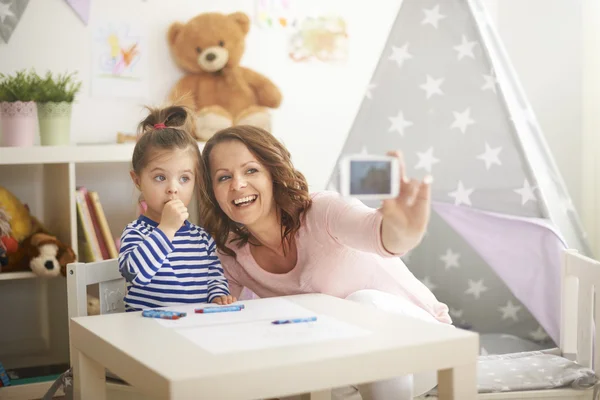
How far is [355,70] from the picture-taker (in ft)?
10.4

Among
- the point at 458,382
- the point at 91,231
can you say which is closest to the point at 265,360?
the point at 458,382

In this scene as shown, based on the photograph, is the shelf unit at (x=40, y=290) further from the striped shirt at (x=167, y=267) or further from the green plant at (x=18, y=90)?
the striped shirt at (x=167, y=267)

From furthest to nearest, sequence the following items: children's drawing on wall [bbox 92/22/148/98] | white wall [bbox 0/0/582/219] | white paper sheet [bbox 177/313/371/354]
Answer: white wall [bbox 0/0/582/219], children's drawing on wall [bbox 92/22/148/98], white paper sheet [bbox 177/313/371/354]

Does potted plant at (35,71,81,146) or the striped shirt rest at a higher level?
potted plant at (35,71,81,146)

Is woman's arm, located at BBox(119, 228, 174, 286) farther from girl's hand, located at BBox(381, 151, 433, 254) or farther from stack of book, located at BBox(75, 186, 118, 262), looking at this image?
stack of book, located at BBox(75, 186, 118, 262)

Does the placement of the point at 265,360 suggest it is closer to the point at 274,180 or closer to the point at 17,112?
the point at 274,180

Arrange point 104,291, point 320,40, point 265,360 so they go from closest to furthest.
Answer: point 265,360 → point 104,291 → point 320,40

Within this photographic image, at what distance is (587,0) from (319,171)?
1.20 m

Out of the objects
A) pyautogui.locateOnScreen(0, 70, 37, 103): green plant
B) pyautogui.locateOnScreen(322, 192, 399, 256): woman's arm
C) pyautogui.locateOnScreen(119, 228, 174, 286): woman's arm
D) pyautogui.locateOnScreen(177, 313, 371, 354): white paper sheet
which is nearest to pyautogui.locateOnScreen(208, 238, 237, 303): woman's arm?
pyautogui.locateOnScreen(119, 228, 174, 286): woman's arm

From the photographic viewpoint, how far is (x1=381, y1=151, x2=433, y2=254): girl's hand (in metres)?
1.28

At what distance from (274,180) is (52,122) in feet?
3.19

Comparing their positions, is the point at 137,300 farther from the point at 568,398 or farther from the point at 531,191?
the point at 531,191

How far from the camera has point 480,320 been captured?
2457 mm

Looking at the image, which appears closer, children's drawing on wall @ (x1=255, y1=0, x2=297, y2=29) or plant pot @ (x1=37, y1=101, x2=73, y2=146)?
plant pot @ (x1=37, y1=101, x2=73, y2=146)
